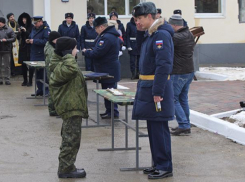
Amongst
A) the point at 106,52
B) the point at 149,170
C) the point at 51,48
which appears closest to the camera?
the point at 149,170

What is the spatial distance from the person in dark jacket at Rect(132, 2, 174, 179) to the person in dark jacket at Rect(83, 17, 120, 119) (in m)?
3.22

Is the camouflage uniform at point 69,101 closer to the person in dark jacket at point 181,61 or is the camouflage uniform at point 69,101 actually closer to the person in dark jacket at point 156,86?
the person in dark jacket at point 156,86

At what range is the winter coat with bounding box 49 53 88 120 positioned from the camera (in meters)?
6.21

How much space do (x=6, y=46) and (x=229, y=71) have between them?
6595 millimetres

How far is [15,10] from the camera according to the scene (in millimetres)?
17422

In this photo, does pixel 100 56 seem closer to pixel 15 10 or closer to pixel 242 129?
pixel 242 129

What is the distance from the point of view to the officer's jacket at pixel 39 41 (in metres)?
12.8

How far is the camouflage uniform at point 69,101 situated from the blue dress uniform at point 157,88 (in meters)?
0.64

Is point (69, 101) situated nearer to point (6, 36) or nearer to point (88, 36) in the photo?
point (6, 36)

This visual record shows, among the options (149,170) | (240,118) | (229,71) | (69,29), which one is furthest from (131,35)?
(149,170)

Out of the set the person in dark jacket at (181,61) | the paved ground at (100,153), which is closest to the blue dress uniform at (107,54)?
the paved ground at (100,153)

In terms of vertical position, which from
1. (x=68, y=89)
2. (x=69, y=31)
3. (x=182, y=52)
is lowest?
(x=68, y=89)

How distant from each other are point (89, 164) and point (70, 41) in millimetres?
1597

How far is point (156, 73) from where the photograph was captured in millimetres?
6102
